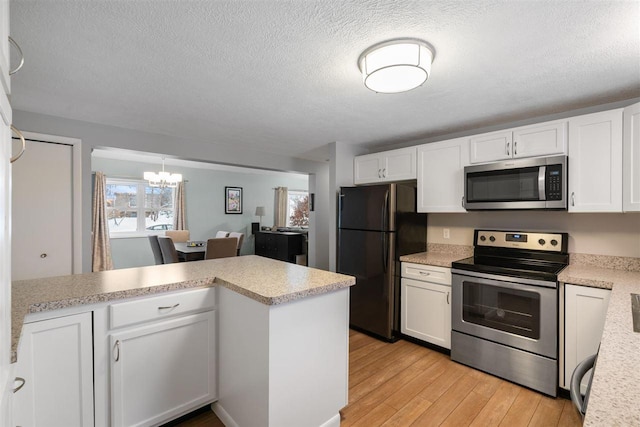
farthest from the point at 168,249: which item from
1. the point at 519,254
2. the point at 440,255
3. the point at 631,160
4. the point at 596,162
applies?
the point at 631,160

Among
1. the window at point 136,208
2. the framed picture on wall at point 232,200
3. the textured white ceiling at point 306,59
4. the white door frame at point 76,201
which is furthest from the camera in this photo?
the framed picture on wall at point 232,200

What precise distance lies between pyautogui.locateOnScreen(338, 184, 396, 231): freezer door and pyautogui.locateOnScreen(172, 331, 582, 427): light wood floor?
1262 mm

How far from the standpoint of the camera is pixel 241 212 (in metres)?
7.60

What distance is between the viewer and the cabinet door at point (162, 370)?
1.60 metres

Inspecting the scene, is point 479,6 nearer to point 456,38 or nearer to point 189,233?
point 456,38

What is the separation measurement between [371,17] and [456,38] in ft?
1.53

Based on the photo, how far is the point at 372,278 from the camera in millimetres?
3176

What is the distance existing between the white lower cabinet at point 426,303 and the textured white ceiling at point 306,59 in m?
1.44

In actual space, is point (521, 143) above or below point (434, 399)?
above

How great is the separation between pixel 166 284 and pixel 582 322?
267 cm

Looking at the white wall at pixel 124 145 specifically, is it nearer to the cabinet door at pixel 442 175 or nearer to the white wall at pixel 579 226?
the cabinet door at pixel 442 175

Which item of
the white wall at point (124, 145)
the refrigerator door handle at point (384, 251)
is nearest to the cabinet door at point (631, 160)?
the refrigerator door handle at point (384, 251)

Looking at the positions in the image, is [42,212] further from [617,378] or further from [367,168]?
[617,378]

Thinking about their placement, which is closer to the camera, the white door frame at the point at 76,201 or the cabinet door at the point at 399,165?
the white door frame at the point at 76,201
